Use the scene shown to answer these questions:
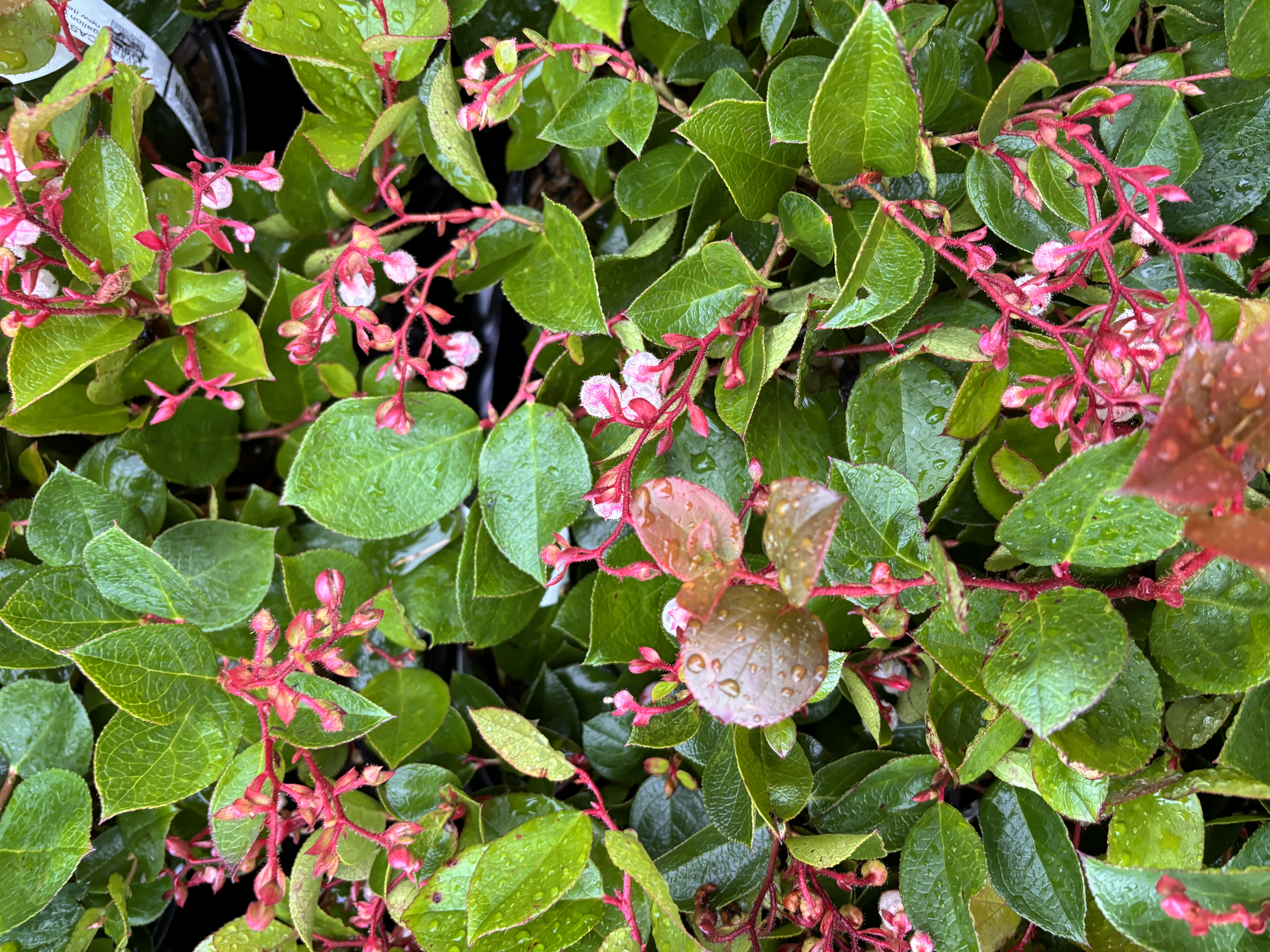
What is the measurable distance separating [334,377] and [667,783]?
0.51m

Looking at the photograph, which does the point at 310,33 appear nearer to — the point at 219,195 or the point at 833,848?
the point at 219,195

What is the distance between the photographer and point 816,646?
51cm

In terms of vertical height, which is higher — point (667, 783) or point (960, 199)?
point (960, 199)

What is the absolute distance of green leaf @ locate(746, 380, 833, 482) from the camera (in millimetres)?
661

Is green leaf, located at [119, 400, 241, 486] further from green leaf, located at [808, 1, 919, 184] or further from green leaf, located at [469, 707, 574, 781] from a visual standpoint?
green leaf, located at [808, 1, 919, 184]

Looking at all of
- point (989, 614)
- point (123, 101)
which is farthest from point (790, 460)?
point (123, 101)

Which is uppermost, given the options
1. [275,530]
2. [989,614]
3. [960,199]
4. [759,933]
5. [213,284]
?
[960,199]

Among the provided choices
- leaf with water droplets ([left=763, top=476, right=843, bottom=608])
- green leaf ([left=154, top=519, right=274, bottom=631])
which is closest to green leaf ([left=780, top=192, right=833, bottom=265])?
leaf with water droplets ([left=763, top=476, right=843, bottom=608])

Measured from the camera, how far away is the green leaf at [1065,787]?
1.90 ft

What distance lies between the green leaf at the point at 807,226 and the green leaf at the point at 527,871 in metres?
0.49

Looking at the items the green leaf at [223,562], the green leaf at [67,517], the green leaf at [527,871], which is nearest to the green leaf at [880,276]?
the green leaf at [527,871]

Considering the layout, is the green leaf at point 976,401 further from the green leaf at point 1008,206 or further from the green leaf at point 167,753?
the green leaf at point 167,753

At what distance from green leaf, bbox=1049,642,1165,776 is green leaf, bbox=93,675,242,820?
24.3 inches

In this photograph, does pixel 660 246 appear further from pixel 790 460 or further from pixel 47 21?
pixel 47 21
